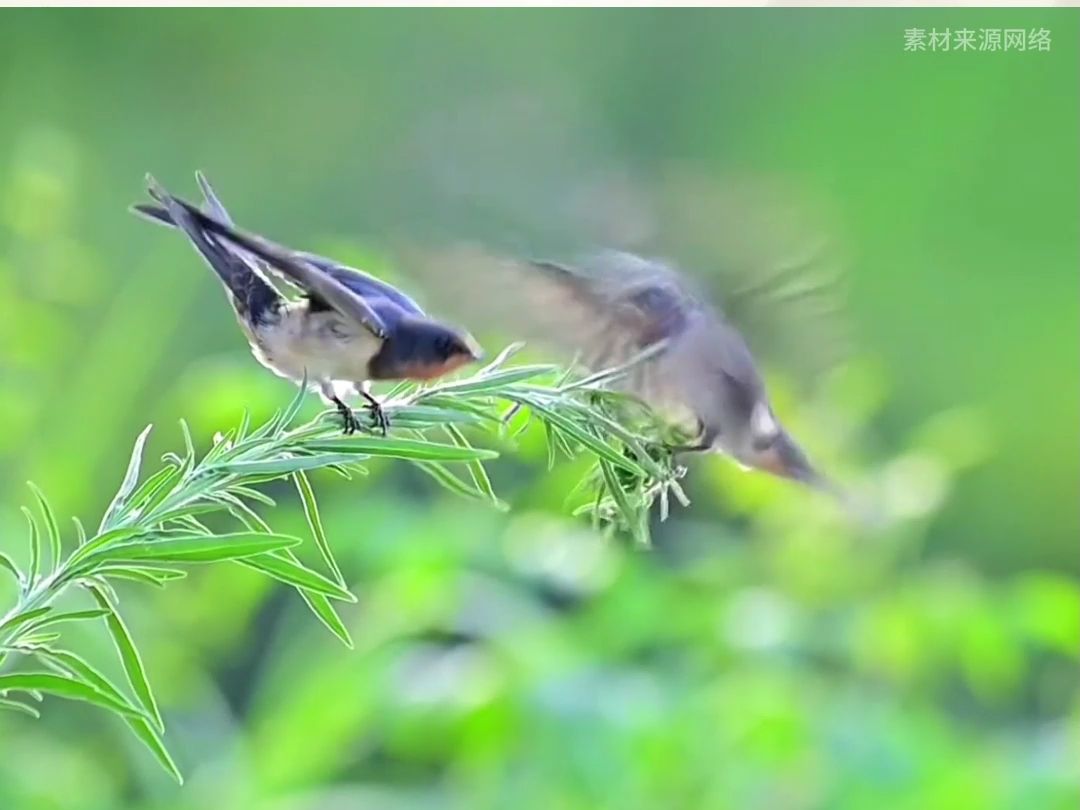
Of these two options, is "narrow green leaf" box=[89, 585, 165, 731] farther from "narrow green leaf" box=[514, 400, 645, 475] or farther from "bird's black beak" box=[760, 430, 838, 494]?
"bird's black beak" box=[760, 430, 838, 494]

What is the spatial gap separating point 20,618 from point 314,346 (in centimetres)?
12

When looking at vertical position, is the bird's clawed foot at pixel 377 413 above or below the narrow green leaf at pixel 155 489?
below

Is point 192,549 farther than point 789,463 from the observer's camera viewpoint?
No

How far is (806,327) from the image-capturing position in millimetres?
420

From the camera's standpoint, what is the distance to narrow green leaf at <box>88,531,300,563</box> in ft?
0.80

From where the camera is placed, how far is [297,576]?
253 millimetres

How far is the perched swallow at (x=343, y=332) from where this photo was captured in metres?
0.33

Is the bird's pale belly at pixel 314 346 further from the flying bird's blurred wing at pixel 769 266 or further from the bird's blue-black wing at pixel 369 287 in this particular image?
the flying bird's blurred wing at pixel 769 266

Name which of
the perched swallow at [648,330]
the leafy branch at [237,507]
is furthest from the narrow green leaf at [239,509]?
the perched swallow at [648,330]

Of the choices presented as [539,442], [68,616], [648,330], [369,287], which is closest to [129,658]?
[68,616]

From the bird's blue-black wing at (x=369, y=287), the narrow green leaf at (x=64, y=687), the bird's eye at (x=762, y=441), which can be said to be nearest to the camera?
the narrow green leaf at (x=64, y=687)

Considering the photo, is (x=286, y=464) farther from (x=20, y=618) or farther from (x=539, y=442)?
(x=539, y=442)

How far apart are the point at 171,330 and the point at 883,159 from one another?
703 mm

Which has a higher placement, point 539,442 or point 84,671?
point 84,671
